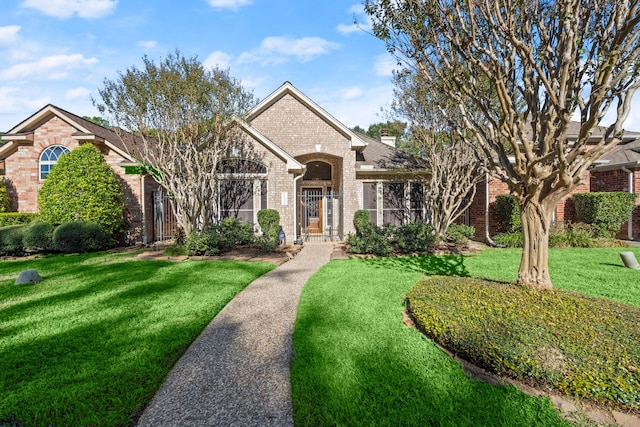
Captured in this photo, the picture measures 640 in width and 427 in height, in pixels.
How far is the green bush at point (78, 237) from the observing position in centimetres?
1024

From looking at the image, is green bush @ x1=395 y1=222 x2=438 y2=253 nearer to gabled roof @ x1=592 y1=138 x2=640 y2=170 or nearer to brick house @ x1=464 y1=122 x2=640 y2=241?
brick house @ x1=464 y1=122 x2=640 y2=241

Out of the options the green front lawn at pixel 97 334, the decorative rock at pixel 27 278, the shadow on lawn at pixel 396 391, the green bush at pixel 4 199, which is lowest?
the shadow on lawn at pixel 396 391

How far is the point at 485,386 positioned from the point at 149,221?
45.0 feet

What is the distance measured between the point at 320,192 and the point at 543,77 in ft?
44.1

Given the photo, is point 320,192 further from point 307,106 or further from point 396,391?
point 396,391

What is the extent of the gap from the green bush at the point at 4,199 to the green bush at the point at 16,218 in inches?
30.4

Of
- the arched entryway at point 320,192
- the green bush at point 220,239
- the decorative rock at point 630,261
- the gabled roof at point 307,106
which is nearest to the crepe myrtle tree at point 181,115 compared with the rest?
the green bush at point 220,239

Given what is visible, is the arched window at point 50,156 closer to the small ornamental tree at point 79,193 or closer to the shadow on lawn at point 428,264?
the small ornamental tree at point 79,193

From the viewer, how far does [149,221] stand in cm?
A: 1326

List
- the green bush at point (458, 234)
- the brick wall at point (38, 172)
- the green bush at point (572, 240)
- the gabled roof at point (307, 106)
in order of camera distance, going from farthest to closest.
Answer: the gabled roof at point (307, 106) < the brick wall at point (38, 172) < the green bush at point (458, 234) < the green bush at point (572, 240)

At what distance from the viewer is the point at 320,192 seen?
17.0 metres

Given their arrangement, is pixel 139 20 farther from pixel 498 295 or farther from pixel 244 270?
pixel 498 295

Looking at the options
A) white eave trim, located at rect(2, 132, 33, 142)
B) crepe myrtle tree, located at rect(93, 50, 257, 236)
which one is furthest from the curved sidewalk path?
white eave trim, located at rect(2, 132, 33, 142)

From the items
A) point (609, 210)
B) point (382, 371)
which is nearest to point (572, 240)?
point (609, 210)
